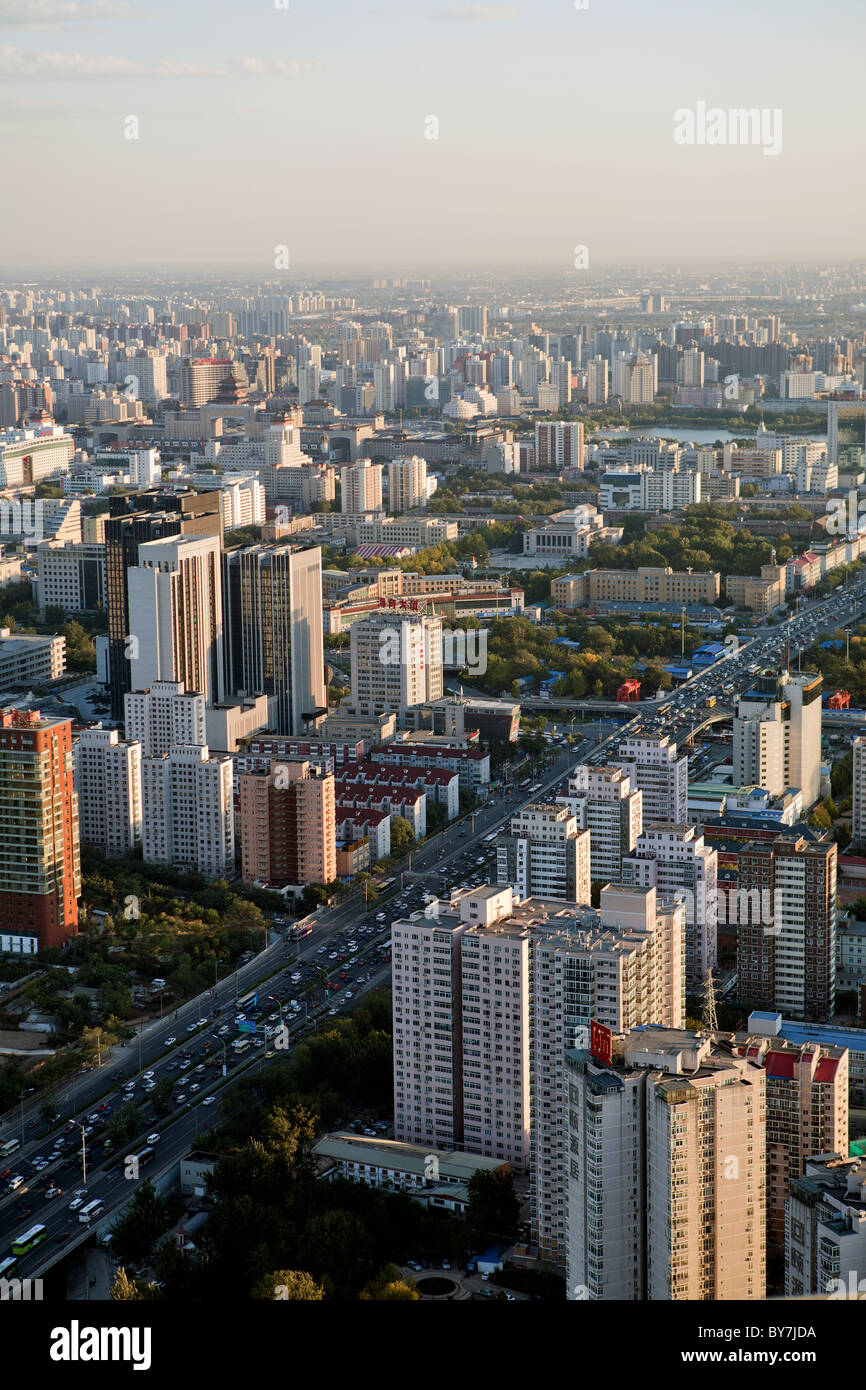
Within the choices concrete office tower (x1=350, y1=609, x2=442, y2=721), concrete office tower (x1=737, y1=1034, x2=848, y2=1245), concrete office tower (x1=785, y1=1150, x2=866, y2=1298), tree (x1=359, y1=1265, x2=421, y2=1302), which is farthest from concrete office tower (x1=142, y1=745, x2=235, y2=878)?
concrete office tower (x1=785, y1=1150, x2=866, y2=1298)

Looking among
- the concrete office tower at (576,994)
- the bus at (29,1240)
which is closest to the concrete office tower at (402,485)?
the concrete office tower at (576,994)

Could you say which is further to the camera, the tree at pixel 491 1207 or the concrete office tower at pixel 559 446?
the concrete office tower at pixel 559 446

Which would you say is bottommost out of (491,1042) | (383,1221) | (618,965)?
(383,1221)

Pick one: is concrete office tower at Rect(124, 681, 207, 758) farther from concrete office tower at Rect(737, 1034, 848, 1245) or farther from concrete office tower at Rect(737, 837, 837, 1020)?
concrete office tower at Rect(737, 1034, 848, 1245)

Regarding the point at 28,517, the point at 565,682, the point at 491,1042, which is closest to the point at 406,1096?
the point at 491,1042

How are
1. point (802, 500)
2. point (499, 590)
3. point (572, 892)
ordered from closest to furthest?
point (572, 892), point (499, 590), point (802, 500)

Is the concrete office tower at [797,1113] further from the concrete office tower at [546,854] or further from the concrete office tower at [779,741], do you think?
the concrete office tower at [779,741]

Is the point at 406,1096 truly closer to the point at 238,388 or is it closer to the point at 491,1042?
the point at 491,1042
